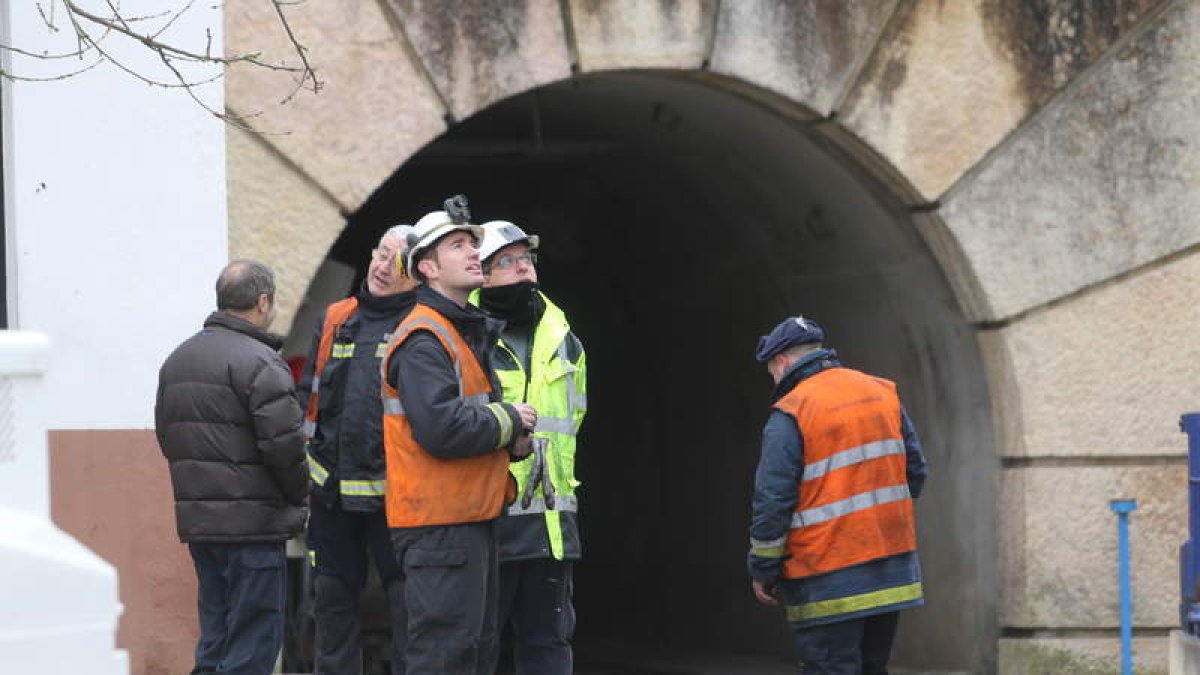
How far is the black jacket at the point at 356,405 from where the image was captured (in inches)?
297

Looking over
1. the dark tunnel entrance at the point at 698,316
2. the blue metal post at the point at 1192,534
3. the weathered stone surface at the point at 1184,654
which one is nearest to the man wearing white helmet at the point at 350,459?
the dark tunnel entrance at the point at 698,316

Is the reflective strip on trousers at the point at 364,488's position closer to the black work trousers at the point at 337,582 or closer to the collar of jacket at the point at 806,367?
the black work trousers at the point at 337,582

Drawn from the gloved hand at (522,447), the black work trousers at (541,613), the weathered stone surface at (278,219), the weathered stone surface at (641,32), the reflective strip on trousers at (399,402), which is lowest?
the black work trousers at (541,613)

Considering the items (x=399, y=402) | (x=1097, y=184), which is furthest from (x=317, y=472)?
(x=1097, y=184)

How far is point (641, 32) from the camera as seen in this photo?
8914 millimetres

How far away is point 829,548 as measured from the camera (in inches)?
297

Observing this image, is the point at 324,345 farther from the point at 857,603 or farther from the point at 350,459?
the point at 857,603

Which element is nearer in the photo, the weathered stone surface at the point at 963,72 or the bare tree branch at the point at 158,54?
the bare tree branch at the point at 158,54

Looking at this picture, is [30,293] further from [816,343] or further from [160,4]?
[816,343]

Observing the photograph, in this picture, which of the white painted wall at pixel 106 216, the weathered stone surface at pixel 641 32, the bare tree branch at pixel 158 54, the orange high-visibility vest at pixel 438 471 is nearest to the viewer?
the orange high-visibility vest at pixel 438 471

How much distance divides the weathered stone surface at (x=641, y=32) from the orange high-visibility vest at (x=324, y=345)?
1632 mm

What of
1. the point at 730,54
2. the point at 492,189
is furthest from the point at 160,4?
the point at 492,189

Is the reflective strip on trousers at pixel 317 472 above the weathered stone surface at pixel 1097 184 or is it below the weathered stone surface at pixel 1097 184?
below

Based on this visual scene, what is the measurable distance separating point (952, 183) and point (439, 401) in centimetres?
355
